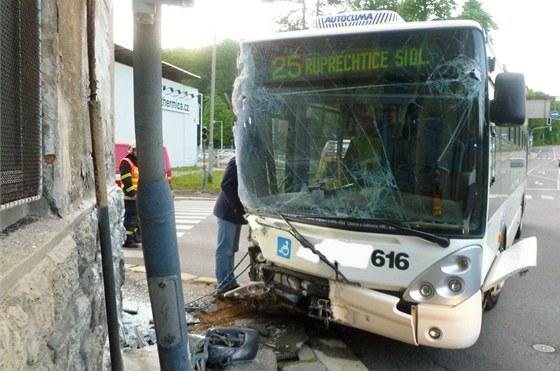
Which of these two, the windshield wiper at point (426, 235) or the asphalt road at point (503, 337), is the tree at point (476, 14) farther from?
the windshield wiper at point (426, 235)

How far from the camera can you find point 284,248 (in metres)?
4.50

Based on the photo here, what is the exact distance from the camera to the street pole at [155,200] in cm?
213

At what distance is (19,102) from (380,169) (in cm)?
288

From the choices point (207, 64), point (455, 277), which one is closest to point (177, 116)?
point (455, 277)

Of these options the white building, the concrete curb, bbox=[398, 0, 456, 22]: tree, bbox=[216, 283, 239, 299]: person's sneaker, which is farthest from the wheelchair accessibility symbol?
the white building

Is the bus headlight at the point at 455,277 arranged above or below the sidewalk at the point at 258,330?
above

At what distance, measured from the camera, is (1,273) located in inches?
59.4

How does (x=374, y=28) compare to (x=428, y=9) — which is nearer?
(x=374, y=28)

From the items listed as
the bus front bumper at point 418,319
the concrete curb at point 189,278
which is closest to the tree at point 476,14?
the concrete curb at point 189,278

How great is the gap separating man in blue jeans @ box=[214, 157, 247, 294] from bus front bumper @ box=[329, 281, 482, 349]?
2.00 meters

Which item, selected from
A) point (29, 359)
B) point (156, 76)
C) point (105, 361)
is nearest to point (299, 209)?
point (105, 361)

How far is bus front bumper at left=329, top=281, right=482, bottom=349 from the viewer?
12.5 feet

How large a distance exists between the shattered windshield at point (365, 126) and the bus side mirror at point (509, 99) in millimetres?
141

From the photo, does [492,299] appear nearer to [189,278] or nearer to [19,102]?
[189,278]
